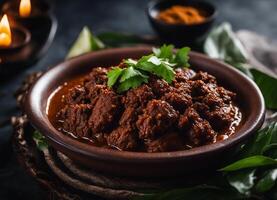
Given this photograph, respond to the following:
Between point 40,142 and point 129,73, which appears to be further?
point 40,142

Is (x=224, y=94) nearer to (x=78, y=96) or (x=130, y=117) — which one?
(x=130, y=117)

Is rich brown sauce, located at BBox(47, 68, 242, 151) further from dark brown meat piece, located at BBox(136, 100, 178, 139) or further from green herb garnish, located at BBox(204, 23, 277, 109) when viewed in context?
green herb garnish, located at BBox(204, 23, 277, 109)

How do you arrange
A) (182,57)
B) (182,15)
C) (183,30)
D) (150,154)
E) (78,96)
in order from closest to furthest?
(150,154), (78,96), (182,57), (183,30), (182,15)

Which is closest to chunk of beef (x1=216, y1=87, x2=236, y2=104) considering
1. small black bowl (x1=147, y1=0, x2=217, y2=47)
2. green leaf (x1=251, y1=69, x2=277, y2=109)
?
green leaf (x1=251, y1=69, x2=277, y2=109)

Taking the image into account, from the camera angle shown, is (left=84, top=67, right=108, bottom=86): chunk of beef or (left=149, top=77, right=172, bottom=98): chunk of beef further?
(left=84, top=67, right=108, bottom=86): chunk of beef

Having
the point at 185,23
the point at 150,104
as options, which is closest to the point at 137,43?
the point at 185,23

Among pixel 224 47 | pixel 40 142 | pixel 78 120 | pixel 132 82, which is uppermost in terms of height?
pixel 132 82

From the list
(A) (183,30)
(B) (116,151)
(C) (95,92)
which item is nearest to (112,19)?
(A) (183,30)

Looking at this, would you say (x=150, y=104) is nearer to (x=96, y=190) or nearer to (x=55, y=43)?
(x=96, y=190)
